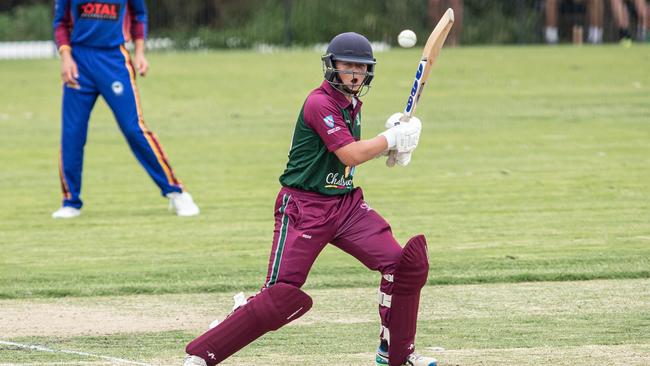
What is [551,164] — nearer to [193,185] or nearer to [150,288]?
[193,185]

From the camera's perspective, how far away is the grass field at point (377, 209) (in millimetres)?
7230

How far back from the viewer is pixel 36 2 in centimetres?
4038

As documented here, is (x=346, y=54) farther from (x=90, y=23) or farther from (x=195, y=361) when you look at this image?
(x=90, y=23)

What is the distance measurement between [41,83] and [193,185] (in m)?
10.8

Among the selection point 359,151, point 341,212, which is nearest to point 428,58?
point 359,151

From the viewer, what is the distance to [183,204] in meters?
11.4

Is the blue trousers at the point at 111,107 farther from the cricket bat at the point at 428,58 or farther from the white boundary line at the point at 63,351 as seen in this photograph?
the cricket bat at the point at 428,58

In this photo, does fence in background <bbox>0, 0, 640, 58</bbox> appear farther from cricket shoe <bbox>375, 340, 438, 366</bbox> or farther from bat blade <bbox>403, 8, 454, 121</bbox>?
cricket shoe <bbox>375, 340, 438, 366</bbox>

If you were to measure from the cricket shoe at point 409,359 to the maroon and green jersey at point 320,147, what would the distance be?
31.1 inches

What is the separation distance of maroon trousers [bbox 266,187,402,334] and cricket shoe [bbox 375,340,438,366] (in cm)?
11

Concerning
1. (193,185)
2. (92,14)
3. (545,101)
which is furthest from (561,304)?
(545,101)

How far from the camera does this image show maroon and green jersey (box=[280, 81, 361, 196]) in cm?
630

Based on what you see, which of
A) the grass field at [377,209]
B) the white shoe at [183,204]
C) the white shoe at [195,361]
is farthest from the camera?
the white shoe at [183,204]

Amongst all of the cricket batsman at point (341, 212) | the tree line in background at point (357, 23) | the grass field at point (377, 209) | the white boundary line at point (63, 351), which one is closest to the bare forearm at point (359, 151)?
the cricket batsman at point (341, 212)
